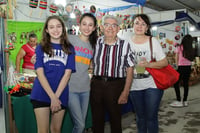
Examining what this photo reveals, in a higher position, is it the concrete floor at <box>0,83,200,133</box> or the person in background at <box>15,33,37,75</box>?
the person in background at <box>15,33,37,75</box>

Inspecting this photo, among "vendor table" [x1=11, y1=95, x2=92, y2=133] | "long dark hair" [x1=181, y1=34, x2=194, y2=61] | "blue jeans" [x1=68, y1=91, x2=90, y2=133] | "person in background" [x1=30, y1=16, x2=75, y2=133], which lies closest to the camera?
"person in background" [x1=30, y1=16, x2=75, y2=133]

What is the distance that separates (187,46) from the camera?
4.37 metres

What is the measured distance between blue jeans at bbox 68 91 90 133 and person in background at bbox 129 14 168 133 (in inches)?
19.8

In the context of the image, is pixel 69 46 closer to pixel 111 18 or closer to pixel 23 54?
pixel 111 18

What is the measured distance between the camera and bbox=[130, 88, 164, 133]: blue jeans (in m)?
2.01

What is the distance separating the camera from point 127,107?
375 cm

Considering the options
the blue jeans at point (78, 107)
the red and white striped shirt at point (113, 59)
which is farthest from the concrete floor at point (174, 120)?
the red and white striped shirt at point (113, 59)

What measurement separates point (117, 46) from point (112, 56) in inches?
4.1

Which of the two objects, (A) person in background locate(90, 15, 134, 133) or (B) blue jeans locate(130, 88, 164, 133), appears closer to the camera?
(A) person in background locate(90, 15, 134, 133)

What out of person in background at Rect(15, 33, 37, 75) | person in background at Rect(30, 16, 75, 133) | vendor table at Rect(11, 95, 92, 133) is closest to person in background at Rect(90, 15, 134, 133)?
person in background at Rect(30, 16, 75, 133)

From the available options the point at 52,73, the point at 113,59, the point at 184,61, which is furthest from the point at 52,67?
the point at 184,61

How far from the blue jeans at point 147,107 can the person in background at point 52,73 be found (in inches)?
29.3

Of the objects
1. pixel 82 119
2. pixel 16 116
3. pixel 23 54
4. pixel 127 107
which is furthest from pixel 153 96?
pixel 23 54

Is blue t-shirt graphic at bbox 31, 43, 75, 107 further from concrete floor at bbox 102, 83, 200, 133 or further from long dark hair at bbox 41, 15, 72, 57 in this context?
concrete floor at bbox 102, 83, 200, 133
